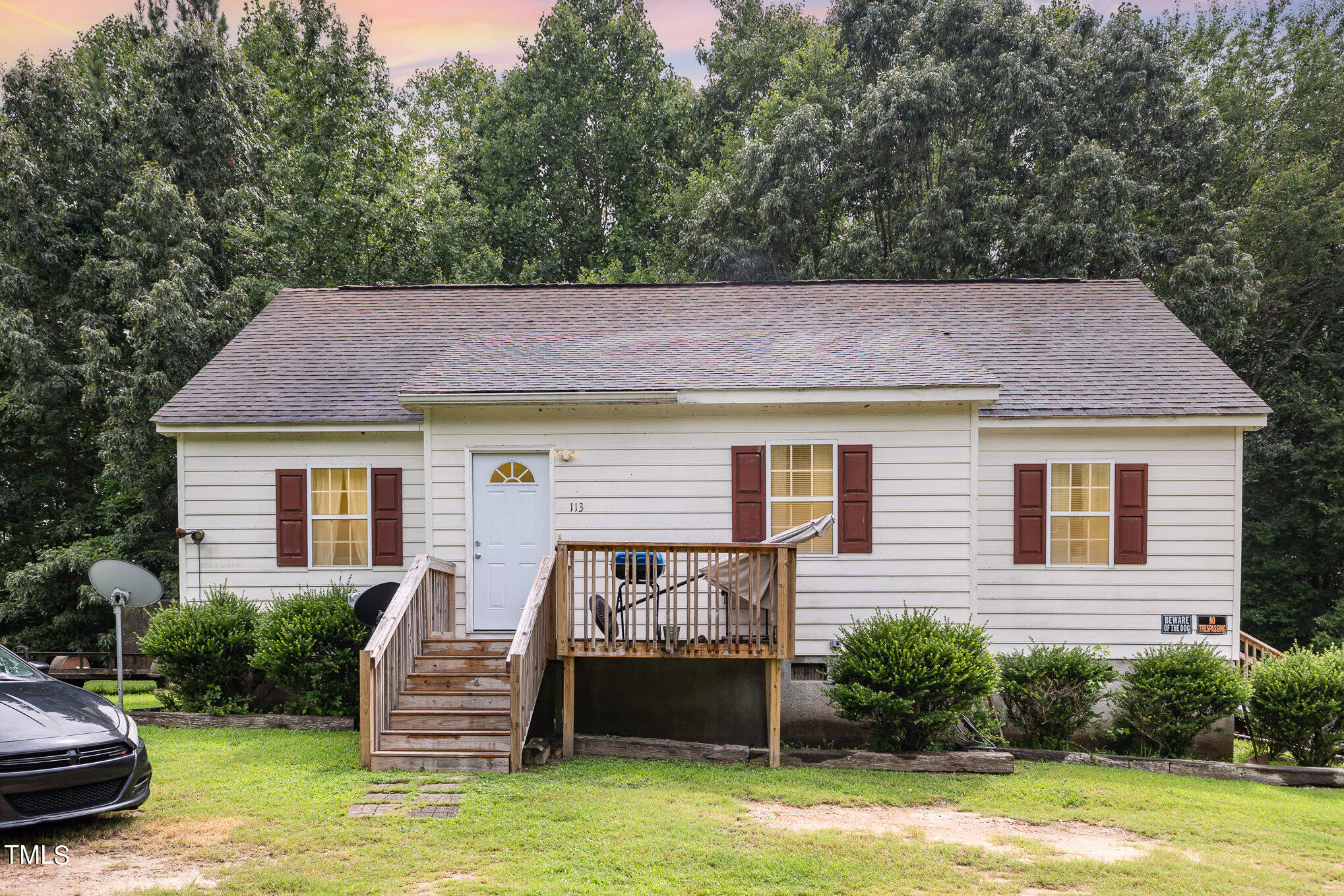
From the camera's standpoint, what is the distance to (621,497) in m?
9.16

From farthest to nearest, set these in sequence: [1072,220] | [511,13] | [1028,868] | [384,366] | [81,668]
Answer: [511,13]
[1072,220]
[81,668]
[384,366]
[1028,868]

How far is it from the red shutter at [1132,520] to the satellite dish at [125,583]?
1037 cm

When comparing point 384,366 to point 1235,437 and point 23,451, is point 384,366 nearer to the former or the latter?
point 1235,437

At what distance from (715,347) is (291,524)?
5.45 metres

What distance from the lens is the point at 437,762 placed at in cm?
691

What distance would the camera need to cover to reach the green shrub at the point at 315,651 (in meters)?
8.49

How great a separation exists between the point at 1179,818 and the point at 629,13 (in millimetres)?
27731

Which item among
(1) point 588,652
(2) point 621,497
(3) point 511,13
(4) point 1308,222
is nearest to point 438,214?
(3) point 511,13

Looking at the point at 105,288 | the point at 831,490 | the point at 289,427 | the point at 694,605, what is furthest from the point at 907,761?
the point at 105,288

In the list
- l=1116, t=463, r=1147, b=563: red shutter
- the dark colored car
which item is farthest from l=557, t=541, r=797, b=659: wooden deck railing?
l=1116, t=463, r=1147, b=563: red shutter

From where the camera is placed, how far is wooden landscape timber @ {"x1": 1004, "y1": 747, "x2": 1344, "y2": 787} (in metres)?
7.92

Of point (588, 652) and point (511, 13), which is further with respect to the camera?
point (511, 13)

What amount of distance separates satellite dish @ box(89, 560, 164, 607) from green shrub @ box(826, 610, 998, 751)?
6.80 metres

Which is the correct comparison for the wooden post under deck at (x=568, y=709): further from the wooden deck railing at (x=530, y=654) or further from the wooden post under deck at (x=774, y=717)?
the wooden post under deck at (x=774, y=717)
